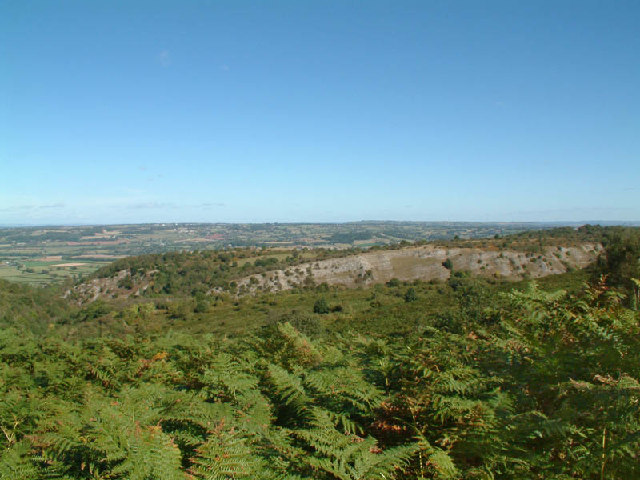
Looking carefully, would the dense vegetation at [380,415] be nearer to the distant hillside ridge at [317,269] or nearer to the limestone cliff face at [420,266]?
the distant hillside ridge at [317,269]

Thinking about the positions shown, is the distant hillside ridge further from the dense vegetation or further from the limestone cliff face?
the dense vegetation

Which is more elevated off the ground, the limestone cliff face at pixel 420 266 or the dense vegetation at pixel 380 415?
the dense vegetation at pixel 380 415

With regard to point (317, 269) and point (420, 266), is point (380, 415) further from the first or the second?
point (317, 269)

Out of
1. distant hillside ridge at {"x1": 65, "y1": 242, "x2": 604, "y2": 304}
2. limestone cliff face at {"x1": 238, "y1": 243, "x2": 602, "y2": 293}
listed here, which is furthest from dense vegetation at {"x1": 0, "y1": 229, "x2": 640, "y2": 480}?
limestone cliff face at {"x1": 238, "y1": 243, "x2": 602, "y2": 293}

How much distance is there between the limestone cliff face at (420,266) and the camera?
57.6m

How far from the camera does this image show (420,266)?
221 feet

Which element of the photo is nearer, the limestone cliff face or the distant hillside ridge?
the limestone cliff face

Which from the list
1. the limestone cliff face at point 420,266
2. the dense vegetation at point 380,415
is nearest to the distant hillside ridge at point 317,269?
the limestone cliff face at point 420,266

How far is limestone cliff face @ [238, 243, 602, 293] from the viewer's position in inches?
2269

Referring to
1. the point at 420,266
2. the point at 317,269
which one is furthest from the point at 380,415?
the point at 317,269

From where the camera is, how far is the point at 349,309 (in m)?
42.3

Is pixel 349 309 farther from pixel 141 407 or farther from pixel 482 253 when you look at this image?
pixel 141 407

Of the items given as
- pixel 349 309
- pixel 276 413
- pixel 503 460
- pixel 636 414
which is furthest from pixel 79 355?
pixel 349 309

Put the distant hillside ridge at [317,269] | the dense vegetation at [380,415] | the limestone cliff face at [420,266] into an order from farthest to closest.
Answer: the distant hillside ridge at [317,269] → the limestone cliff face at [420,266] → the dense vegetation at [380,415]
